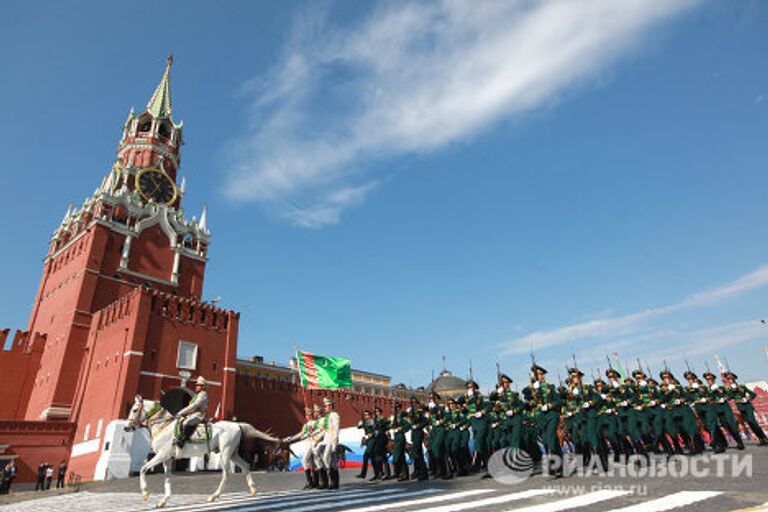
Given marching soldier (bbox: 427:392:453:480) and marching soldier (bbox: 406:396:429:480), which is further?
marching soldier (bbox: 406:396:429:480)

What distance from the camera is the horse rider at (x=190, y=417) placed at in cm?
1009

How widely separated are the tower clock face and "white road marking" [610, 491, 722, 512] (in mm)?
43846

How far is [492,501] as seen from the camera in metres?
7.04

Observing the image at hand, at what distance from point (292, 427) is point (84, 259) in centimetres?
2063

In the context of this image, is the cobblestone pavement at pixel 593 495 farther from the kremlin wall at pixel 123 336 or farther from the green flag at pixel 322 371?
the green flag at pixel 322 371

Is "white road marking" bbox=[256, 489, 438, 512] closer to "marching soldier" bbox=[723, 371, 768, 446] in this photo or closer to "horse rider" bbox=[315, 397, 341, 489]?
"horse rider" bbox=[315, 397, 341, 489]

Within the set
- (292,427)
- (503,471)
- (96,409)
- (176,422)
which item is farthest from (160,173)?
(503,471)

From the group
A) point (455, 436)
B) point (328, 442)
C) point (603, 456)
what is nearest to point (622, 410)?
point (603, 456)

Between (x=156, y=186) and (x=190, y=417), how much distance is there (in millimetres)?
38179

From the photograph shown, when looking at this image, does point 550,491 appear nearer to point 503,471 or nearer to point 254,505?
point 503,471

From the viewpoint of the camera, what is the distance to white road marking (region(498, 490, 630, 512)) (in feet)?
19.8

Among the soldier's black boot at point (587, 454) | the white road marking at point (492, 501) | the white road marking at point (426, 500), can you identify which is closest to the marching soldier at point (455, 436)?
the soldier's black boot at point (587, 454)
